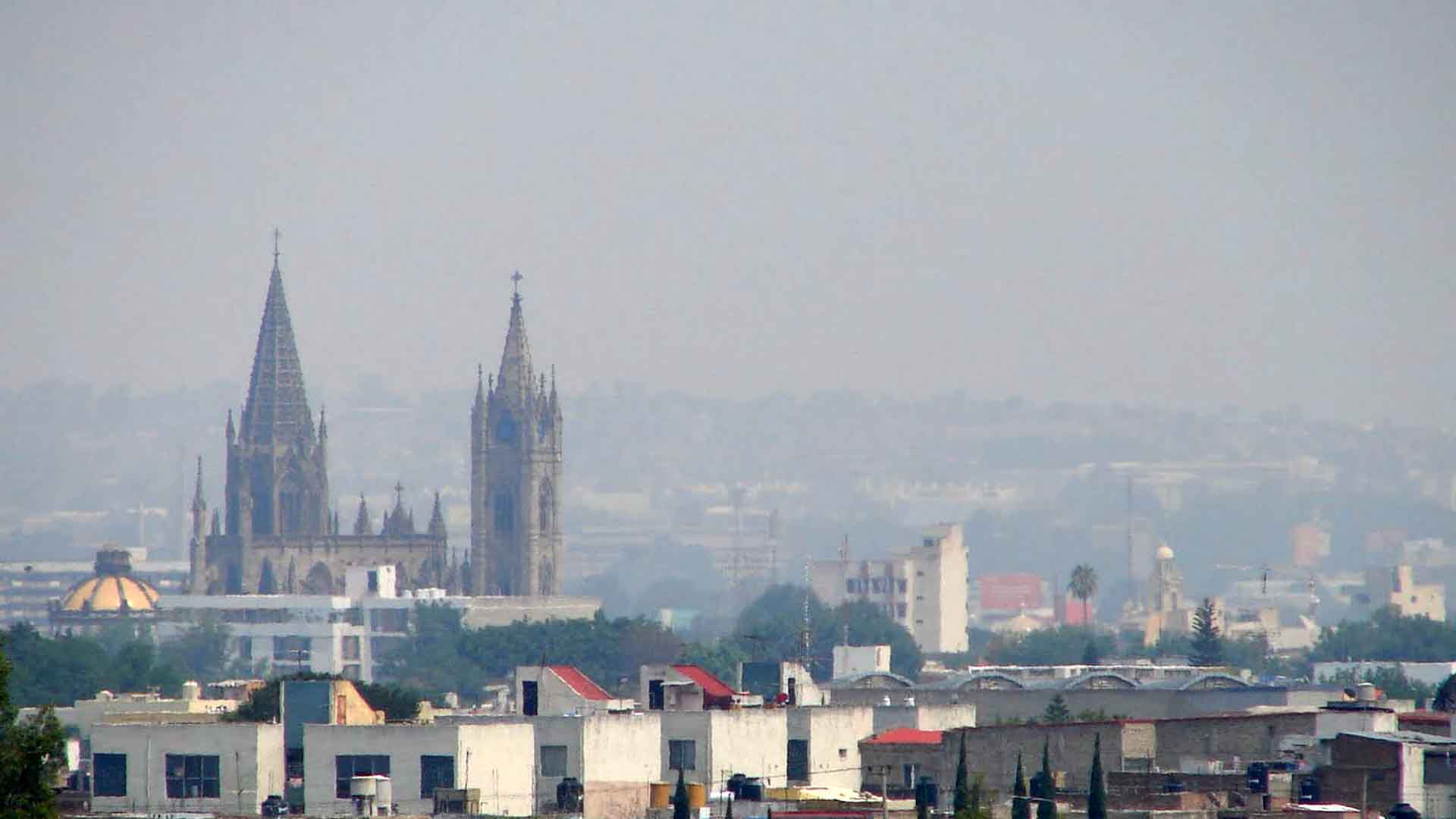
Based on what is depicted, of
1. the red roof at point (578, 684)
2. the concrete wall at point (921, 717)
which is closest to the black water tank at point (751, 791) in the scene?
the red roof at point (578, 684)

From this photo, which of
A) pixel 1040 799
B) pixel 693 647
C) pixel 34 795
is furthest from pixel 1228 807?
pixel 693 647

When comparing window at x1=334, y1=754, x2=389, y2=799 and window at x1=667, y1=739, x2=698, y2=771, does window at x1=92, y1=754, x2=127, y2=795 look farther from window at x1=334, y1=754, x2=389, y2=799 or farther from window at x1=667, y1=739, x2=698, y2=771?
window at x1=667, y1=739, x2=698, y2=771

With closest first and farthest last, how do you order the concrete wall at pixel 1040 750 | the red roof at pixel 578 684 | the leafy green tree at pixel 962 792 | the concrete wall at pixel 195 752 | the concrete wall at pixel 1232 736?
the leafy green tree at pixel 962 792 < the concrete wall at pixel 195 752 < the concrete wall at pixel 1040 750 < the concrete wall at pixel 1232 736 < the red roof at pixel 578 684

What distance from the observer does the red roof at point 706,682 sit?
80938 millimetres

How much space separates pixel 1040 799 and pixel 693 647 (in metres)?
126

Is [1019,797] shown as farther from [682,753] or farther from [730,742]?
[730,742]

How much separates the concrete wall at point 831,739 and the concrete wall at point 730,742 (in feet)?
3.06

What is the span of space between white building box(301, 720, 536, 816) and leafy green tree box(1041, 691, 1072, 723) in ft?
46.6

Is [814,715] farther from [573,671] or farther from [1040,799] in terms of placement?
[1040,799]

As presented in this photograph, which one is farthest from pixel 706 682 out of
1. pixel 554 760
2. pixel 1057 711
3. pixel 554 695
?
pixel 554 760

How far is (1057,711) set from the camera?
8619cm

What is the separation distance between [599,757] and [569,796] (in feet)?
11.0

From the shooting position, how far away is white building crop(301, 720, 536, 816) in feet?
224

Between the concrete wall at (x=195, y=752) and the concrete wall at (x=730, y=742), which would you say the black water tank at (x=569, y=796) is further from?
the concrete wall at (x=195, y=752)
